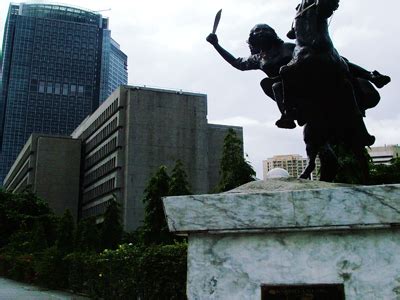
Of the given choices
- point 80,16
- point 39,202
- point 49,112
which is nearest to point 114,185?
point 39,202

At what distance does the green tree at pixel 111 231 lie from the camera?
120 feet

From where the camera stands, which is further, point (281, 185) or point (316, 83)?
point (316, 83)

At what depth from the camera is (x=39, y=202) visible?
159ft

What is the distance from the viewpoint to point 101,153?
60938 millimetres

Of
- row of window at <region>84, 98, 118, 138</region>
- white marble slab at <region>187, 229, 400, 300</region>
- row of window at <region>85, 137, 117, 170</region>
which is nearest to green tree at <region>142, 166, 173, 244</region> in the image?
white marble slab at <region>187, 229, 400, 300</region>

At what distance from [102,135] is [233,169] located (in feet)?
121

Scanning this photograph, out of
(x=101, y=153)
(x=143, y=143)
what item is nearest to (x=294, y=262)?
(x=143, y=143)

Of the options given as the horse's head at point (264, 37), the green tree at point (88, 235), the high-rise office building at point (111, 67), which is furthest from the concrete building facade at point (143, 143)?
the horse's head at point (264, 37)

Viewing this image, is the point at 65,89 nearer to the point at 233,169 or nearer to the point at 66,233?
A: the point at 66,233

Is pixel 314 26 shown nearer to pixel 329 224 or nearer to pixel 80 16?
pixel 329 224

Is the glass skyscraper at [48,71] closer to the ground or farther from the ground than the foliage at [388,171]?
farther from the ground

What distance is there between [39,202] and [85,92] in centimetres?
5496

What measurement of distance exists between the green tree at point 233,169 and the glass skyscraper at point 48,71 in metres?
75.6

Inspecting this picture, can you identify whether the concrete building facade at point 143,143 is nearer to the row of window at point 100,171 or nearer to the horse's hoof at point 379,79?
the row of window at point 100,171
